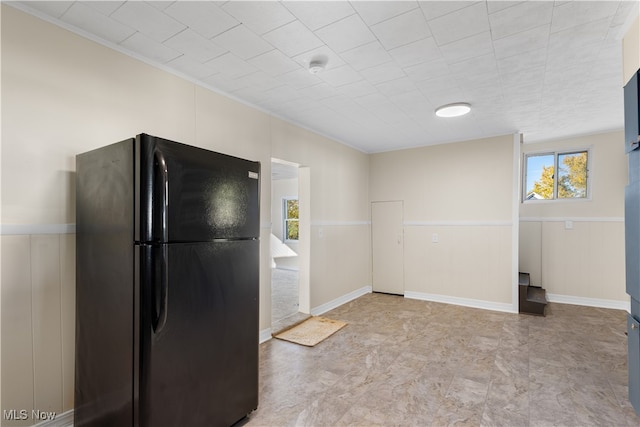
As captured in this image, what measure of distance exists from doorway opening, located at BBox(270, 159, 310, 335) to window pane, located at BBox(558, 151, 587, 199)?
4264mm

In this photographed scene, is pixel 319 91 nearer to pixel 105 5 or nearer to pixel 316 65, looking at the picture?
pixel 316 65

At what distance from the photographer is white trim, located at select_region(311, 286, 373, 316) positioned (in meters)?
4.55

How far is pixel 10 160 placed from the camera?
1.84m

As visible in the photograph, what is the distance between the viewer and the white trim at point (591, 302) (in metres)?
4.63

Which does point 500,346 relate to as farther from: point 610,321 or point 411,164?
point 411,164

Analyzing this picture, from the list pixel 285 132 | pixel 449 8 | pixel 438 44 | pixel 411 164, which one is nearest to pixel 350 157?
pixel 411 164

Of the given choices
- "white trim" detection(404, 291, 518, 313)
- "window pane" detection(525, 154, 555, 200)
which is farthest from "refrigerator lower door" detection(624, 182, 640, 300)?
"window pane" detection(525, 154, 555, 200)

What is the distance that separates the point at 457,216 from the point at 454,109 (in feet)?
7.05

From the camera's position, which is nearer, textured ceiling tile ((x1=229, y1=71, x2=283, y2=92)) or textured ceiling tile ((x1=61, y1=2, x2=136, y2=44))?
textured ceiling tile ((x1=61, y1=2, x2=136, y2=44))

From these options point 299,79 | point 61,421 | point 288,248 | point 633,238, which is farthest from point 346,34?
point 288,248

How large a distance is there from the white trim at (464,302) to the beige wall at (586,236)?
113 centimetres

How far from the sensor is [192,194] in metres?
1.82

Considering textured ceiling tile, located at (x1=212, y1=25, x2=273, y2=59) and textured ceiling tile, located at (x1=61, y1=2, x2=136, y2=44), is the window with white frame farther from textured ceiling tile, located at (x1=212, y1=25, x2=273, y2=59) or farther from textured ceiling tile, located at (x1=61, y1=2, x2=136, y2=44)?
textured ceiling tile, located at (x1=61, y1=2, x2=136, y2=44)

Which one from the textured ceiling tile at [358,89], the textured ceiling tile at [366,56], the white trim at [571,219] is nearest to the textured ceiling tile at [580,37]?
the textured ceiling tile at [366,56]
